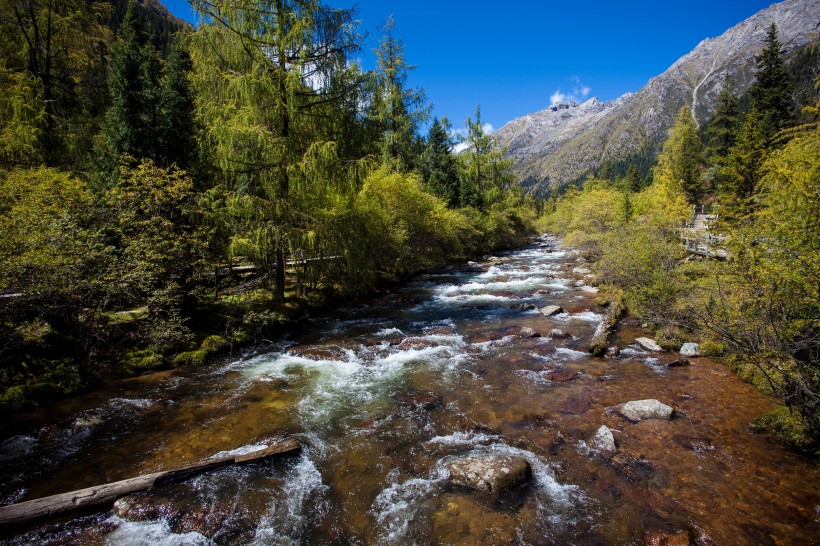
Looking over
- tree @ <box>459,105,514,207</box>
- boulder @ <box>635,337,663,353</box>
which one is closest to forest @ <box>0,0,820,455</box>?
boulder @ <box>635,337,663,353</box>

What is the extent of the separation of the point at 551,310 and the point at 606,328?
12.0 ft

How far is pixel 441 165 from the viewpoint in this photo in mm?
43406

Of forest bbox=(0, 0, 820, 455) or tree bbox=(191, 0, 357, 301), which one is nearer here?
forest bbox=(0, 0, 820, 455)

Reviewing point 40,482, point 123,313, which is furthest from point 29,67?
point 40,482

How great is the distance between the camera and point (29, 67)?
15.7m

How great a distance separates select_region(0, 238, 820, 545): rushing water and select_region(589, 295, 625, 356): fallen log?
0.68 m

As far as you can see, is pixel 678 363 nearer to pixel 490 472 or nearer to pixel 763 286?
pixel 763 286

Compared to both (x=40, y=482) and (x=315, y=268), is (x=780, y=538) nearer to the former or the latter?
(x=40, y=482)

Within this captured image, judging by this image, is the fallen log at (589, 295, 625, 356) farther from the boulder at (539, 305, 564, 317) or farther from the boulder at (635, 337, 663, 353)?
the boulder at (539, 305, 564, 317)

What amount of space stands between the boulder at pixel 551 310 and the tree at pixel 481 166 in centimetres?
2743

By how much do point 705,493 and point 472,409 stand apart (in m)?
4.54

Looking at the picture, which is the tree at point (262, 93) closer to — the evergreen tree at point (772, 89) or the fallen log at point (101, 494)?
the fallen log at point (101, 494)

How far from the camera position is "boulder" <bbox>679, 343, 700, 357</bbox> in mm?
11469

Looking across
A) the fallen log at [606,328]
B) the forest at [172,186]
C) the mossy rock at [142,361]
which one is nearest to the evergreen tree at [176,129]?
the forest at [172,186]
